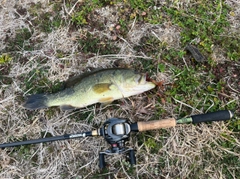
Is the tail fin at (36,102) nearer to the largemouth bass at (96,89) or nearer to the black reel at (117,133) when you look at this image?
the largemouth bass at (96,89)

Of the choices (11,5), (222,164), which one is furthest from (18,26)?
(222,164)

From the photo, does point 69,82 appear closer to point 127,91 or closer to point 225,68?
point 127,91

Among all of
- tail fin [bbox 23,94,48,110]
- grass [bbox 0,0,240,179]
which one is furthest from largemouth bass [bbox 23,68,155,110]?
grass [bbox 0,0,240,179]

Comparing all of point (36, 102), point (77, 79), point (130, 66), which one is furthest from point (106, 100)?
point (36, 102)

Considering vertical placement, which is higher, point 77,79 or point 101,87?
point 77,79

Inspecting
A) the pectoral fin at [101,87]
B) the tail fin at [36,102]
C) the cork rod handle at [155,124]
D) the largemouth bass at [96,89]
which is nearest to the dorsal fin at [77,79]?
the largemouth bass at [96,89]

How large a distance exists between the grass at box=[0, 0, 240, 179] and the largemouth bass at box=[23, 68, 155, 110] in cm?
27

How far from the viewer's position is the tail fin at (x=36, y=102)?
4133mm

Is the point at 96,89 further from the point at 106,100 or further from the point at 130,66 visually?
the point at 130,66

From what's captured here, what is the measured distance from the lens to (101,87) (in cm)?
394

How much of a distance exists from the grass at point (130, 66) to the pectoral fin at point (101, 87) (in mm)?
406

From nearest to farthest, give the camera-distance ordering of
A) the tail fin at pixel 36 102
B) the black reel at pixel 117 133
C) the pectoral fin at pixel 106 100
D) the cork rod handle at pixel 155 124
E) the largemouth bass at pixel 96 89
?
the black reel at pixel 117 133 → the cork rod handle at pixel 155 124 → the largemouth bass at pixel 96 89 → the pectoral fin at pixel 106 100 → the tail fin at pixel 36 102

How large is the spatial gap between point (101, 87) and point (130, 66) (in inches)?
30.3

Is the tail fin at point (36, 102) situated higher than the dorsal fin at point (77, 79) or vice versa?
the dorsal fin at point (77, 79)
